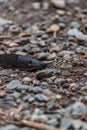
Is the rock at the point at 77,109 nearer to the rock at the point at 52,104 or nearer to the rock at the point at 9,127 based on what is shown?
the rock at the point at 52,104

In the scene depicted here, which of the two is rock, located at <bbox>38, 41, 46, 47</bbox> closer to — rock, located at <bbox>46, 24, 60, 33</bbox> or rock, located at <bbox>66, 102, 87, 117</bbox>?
rock, located at <bbox>46, 24, 60, 33</bbox>

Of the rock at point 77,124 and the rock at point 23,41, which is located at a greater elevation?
the rock at point 23,41

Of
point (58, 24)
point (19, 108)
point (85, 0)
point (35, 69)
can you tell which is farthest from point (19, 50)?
point (85, 0)

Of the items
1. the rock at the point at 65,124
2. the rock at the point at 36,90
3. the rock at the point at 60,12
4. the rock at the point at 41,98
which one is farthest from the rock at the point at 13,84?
the rock at the point at 60,12

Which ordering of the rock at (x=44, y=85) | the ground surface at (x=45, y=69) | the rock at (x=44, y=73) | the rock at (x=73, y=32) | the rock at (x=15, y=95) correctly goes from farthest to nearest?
the rock at (x=73, y=32) → the rock at (x=44, y=73) → the rock at (x=44, y=85) → the rock at (x=15, y=95) → the ground surface at (x=45, y=69)

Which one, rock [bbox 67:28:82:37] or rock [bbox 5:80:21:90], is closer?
rock [bbox 5:80:21:90]

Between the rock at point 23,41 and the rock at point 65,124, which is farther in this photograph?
the rock at point 23,41

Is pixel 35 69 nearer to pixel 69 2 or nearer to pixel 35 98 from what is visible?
pixel 35 98

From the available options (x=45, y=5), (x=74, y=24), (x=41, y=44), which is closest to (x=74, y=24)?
(x=74, y=24)

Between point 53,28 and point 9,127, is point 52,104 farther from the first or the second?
point 53,28

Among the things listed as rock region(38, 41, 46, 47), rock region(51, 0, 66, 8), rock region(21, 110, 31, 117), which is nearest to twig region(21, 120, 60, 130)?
rock region(21, 110, 31, 117)
